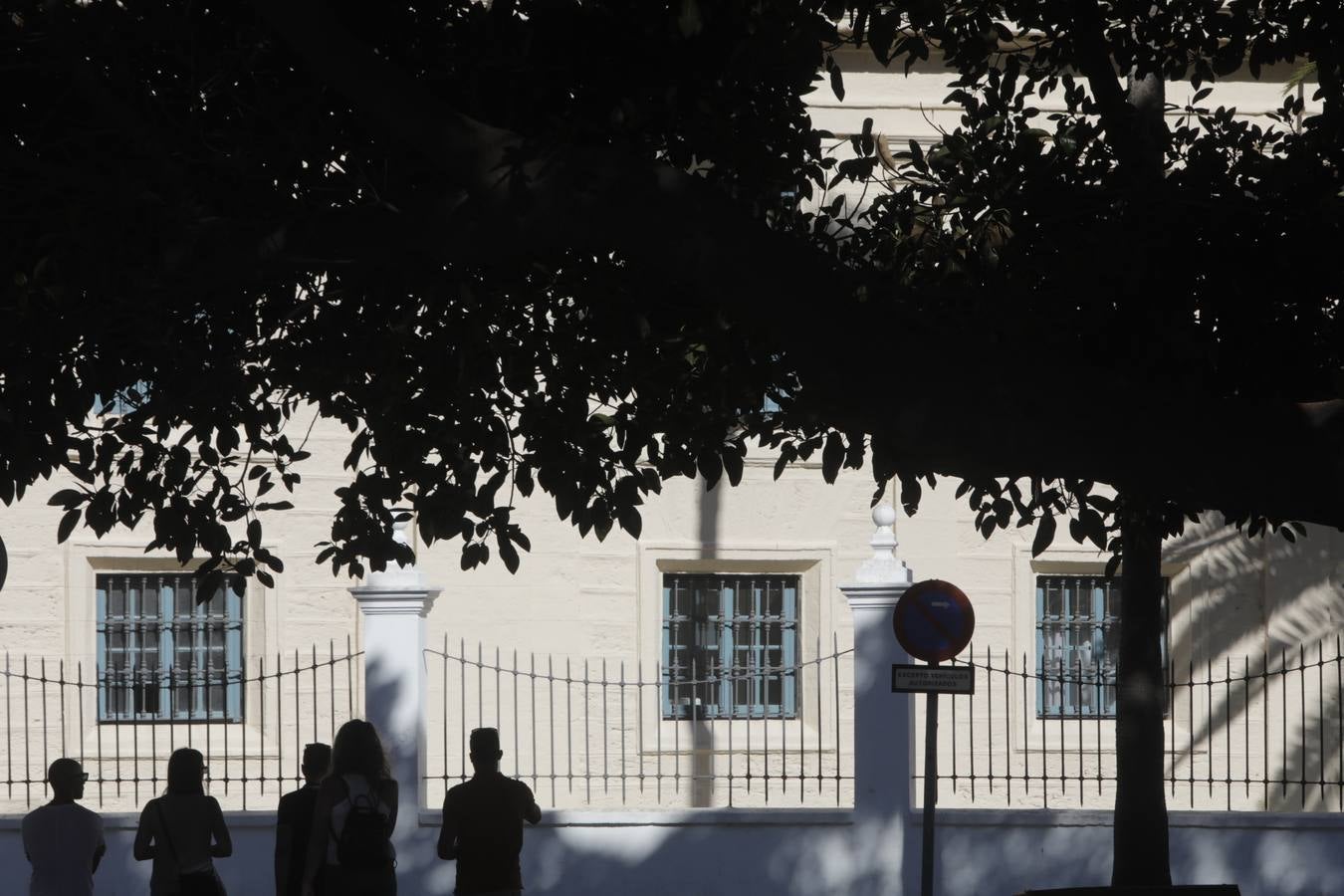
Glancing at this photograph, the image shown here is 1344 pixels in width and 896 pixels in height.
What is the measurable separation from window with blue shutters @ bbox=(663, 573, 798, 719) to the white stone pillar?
3.86m

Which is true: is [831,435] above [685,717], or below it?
above

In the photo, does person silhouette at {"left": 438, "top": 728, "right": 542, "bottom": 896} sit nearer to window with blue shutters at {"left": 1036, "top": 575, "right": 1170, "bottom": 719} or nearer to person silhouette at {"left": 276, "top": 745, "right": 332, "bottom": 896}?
person silhouette at {"left": 276, "top": 745, "right": 332, "bottom": 896}

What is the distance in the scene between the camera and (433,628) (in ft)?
55.6

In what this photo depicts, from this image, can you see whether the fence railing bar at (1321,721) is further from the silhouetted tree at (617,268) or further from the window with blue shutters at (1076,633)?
the silhouetted tree at (617,268)

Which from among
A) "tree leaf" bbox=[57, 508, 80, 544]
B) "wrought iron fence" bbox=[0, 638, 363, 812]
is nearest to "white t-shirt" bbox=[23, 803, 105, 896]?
"tree leaf" bbox=[57, 508, 80, 544]

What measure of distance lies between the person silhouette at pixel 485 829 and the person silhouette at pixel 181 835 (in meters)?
1.06

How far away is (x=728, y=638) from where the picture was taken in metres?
17.3

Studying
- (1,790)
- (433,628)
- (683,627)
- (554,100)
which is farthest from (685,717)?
(554,100)

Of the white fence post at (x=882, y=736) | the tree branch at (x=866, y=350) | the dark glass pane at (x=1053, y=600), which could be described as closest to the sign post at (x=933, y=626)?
the white fence post at (x=882, y=736)

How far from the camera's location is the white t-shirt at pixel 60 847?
30.6 feet

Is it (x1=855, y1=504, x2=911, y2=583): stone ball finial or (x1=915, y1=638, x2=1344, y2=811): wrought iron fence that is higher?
(x1=855, y1=504, x2=911, y2=583): stone ball finial

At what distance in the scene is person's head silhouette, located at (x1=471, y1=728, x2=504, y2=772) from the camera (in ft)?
30.3

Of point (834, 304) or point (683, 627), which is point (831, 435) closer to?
point (834, 304)

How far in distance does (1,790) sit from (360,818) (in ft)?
29.8
